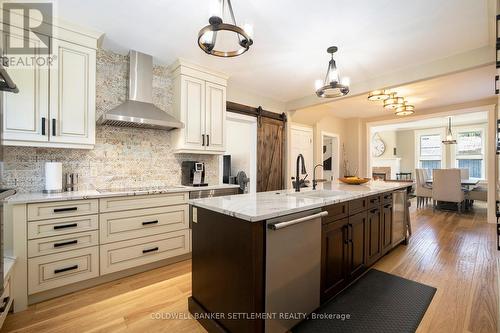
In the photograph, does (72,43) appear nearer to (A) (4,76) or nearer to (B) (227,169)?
(A) (4,76)

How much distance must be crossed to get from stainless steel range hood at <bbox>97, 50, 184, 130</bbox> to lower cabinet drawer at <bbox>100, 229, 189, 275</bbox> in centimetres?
135

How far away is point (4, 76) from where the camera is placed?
1.30 meters

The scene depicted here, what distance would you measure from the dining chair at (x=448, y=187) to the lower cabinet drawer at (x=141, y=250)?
20.3 ft

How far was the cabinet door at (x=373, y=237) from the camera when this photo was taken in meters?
2.44

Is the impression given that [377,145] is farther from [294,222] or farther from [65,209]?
[65,209]

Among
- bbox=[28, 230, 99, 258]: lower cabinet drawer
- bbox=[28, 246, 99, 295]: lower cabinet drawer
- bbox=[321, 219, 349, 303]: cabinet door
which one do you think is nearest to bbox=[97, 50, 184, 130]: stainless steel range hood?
bbox=[28, 230, 99, 258]: lower cabinet drawer

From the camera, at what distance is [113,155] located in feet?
9.37

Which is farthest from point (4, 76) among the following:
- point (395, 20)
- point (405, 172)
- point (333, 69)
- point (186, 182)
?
point (405, 172)

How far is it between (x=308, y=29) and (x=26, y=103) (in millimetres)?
2876

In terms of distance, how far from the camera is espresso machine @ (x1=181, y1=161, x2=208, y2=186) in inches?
133

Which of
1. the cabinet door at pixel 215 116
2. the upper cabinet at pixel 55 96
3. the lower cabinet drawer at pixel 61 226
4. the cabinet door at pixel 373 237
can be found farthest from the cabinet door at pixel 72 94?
the cabinet door at pixel 373 237

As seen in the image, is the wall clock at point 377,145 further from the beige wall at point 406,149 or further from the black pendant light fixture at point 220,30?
the black pendant light fixture at point 220,30

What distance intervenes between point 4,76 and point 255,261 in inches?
71.0

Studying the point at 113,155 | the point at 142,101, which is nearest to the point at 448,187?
the point at 142,101
